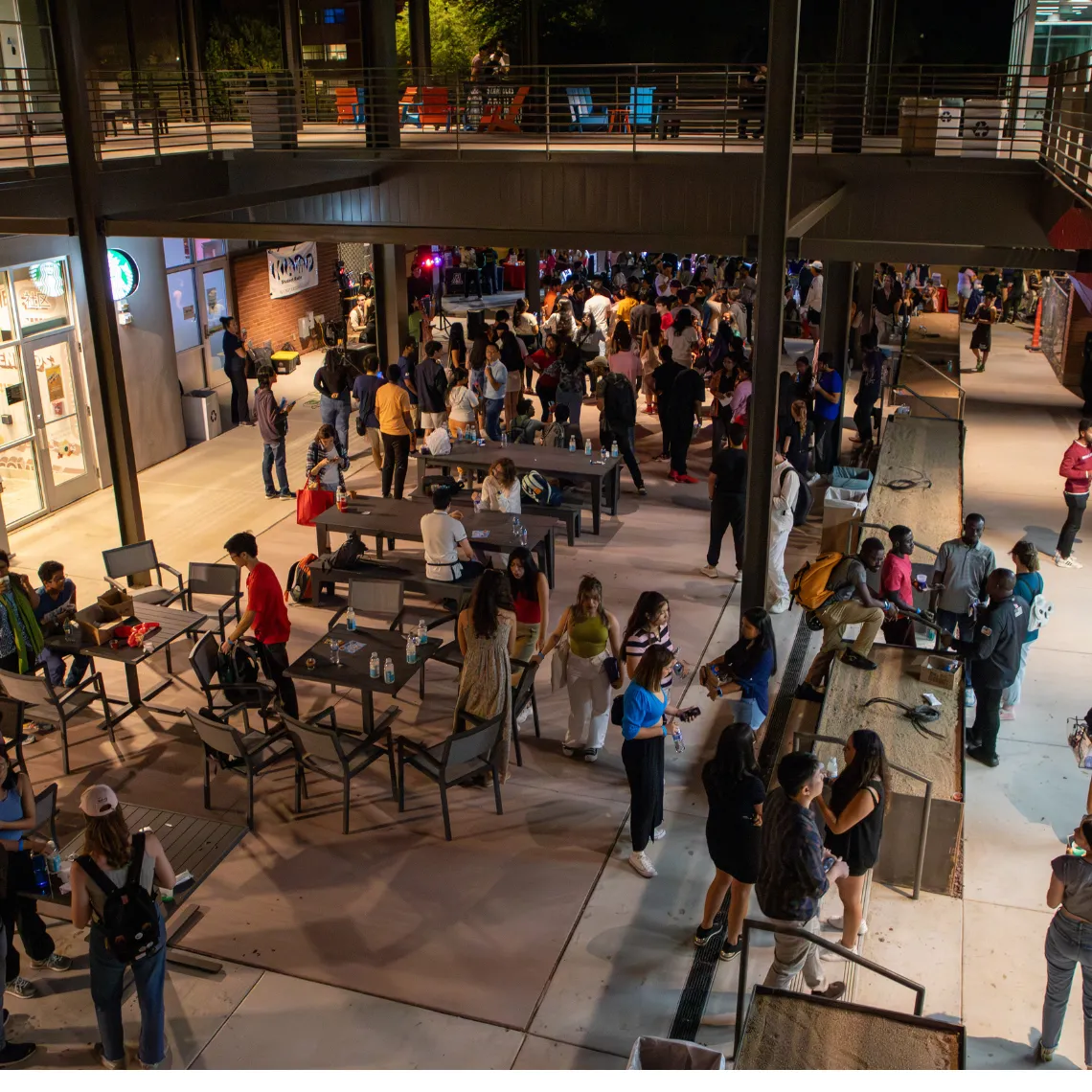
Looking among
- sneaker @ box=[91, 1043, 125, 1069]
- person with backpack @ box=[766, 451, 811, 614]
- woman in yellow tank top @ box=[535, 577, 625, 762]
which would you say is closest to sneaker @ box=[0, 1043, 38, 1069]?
sneaker @ box=[91, 1043, 125, 1069]

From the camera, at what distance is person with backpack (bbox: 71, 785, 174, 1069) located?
5312 millimetres

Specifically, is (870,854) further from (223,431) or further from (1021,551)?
(223,431)

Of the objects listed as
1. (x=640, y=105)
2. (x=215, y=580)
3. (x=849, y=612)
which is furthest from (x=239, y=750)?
(x=640, y=105)

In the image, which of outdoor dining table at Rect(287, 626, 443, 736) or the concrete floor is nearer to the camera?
the concrete floor

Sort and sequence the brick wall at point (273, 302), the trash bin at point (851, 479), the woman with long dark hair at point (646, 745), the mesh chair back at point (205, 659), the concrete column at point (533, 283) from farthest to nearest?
the concrete column at point (533, 283) → the brick wall at point (273, 302) → the trash bin at point (851, 479) → the mesh chair back at point (205, 659) → the woman with long dark hair at point (646, 745)

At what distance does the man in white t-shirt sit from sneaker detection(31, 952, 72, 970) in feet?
15.3

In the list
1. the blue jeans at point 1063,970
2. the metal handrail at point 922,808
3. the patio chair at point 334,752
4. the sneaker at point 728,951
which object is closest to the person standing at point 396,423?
the patio chair at point 334,752

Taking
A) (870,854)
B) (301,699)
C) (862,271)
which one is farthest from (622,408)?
(862,271)

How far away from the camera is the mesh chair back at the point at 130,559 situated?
1035 centimetres

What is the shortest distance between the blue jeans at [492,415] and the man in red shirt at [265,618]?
277 inches

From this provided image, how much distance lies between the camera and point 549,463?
1296 centimetres

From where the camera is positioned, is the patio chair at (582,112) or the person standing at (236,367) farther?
the person standing at (236,367)

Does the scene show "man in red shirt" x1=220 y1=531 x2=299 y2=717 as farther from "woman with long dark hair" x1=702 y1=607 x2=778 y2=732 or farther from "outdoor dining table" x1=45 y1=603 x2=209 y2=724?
"woman with long dark hair" x1=702 y1=607 x2=778 y2=732

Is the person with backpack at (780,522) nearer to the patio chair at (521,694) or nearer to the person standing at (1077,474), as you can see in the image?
the patio chair at (521,694)
